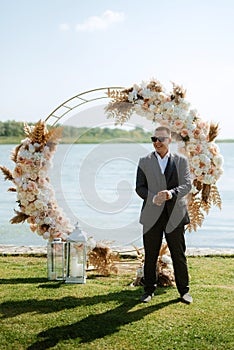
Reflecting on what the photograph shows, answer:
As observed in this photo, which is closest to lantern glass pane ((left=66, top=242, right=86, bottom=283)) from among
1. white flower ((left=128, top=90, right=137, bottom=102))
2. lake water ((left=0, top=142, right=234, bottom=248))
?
lake water ((left=0, top=142, right=234, bottom=248))

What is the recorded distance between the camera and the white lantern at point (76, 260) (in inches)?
261

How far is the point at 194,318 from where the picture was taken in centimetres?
537

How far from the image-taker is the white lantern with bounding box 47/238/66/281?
668 centimetres

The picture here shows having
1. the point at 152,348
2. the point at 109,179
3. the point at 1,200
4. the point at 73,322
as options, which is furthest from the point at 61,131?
the point at 109,179

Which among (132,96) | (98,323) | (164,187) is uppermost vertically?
(132,96)

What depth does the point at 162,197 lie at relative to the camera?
5586 millimetres

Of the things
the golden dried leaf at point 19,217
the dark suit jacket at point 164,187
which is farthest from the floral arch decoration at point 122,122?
the dark suit jacket at point 164,187

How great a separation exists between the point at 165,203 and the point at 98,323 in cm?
127

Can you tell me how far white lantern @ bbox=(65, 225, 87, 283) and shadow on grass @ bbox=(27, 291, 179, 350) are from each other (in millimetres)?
630

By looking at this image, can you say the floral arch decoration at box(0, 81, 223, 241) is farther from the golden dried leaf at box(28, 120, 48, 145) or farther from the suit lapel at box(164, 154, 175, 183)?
the suit lapel at box(164, 154, 175, 183)

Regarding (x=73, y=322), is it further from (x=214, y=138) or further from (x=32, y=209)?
(x=214, y=138)

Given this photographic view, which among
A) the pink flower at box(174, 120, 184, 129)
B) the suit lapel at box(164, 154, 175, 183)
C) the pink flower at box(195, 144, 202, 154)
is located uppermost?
the pink flower at box(174, 120, 184, 129)

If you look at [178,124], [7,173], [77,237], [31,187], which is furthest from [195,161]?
[7,173]

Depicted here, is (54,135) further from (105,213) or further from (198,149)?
(105,213)
